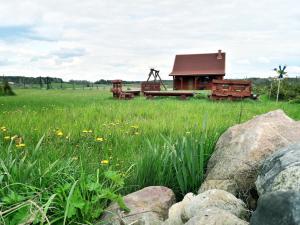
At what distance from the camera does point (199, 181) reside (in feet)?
16.3

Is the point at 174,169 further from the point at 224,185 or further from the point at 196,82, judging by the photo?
the point at 196,82

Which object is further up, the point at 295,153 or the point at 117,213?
the point at 295,153

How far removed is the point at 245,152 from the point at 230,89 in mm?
20134

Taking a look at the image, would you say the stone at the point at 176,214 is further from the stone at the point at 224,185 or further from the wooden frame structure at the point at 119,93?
the wooden frame structure at the point at 119,93

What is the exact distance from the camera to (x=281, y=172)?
3.40 m

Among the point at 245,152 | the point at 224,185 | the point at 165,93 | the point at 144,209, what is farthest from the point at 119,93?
the point at 144,209

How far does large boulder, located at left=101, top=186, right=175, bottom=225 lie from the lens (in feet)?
12.1

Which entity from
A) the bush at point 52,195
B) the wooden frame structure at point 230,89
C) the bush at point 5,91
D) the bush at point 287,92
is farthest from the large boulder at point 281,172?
the bush at point 5,91

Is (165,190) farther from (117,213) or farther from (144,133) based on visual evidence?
(144,133)

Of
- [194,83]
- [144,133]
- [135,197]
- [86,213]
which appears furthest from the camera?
[194,83]

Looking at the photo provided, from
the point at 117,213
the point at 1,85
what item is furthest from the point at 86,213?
the point at 1,85

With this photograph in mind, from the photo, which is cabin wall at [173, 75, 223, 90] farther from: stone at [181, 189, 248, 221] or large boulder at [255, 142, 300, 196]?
stone at [181, 189, 248, 221]

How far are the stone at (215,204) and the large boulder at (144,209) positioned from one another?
1.22ft

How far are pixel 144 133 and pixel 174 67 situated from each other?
125ft
